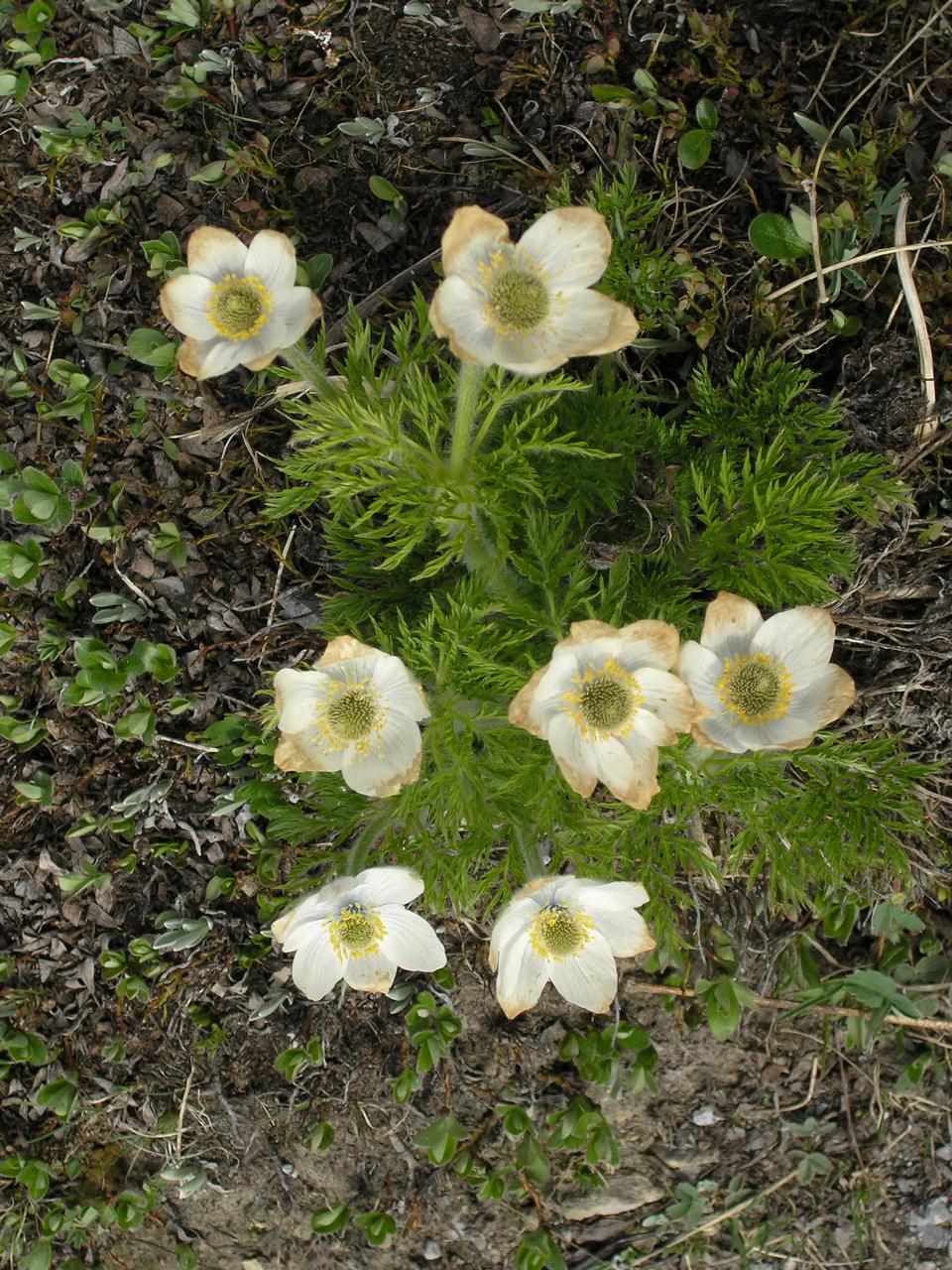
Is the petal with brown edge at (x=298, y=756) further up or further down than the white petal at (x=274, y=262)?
further down

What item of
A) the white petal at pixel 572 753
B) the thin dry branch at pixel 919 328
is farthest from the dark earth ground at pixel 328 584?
the white petal at pixel 572 753

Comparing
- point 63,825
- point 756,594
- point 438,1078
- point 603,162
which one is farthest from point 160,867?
point 603,162

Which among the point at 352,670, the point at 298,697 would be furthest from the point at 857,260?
Answer: the point at 298,697

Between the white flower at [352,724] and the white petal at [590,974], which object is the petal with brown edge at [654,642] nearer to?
the white flower at [352,724]

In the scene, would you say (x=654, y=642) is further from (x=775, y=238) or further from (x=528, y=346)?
(x=775, y=238)

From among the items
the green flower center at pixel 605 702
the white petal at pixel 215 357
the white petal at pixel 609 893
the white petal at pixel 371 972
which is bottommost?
the white petal at pixel 371 972

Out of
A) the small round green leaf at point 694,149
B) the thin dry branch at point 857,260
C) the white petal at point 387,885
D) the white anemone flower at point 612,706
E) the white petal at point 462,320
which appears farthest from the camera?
the small round green leaf at point 694,149
